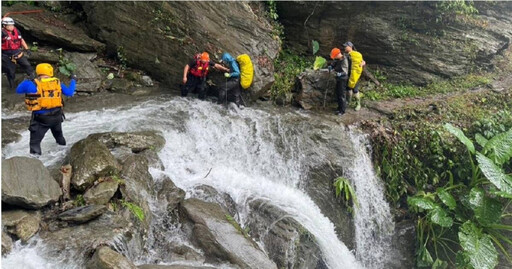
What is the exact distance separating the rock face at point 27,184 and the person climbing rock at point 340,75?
7591mm

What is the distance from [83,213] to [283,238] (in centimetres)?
369

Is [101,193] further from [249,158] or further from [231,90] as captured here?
[231,90]

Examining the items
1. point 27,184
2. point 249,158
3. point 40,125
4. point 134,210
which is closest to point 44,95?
point 40,125

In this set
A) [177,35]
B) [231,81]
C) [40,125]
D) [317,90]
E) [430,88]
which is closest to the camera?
[40,125]

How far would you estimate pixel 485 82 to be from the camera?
40.0ft

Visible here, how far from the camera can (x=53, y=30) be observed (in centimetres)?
1123

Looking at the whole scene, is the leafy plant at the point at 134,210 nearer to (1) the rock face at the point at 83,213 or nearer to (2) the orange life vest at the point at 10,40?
(1) the rock face at the point at 83,213

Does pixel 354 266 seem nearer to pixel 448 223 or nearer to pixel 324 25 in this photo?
pixel 448 223

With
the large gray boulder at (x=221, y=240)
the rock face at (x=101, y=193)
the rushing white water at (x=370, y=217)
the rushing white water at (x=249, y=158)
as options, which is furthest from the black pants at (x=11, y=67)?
the rushing white water at (x=370, y=217)

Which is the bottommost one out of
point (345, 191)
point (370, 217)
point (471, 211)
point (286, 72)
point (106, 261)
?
point (370, 217)

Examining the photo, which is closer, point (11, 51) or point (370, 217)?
point (370, 217)

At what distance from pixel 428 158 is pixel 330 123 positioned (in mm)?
2647

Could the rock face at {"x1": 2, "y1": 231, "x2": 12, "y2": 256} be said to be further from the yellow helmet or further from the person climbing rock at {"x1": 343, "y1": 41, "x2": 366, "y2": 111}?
the person climbing rock at {"x1": 343, "y1": 41, "x2": 366, "y2": 111}

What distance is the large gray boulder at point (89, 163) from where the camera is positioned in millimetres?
6035
